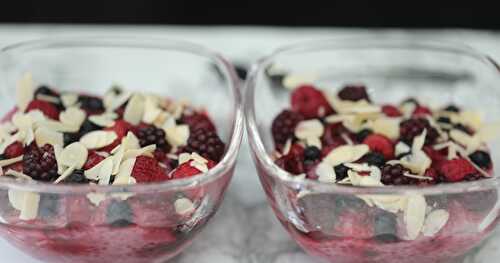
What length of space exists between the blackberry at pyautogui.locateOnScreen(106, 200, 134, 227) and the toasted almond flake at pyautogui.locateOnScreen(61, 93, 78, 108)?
1.37ft

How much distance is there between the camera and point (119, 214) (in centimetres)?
106

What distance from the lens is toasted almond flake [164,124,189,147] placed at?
4.29 ft

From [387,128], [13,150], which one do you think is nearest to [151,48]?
[13,150]

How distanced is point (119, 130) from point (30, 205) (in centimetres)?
27

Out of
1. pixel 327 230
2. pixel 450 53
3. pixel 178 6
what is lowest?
pixel 178 6

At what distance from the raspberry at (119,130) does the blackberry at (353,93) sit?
44 centimetres

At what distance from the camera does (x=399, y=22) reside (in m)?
2.92

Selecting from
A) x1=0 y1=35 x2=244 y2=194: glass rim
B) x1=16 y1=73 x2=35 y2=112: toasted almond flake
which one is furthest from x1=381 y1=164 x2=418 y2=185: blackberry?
x1=16 y1=73 x2=35 y2=112: toasted almond flake

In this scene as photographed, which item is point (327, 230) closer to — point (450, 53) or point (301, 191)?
point (301, 191)

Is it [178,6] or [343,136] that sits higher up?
[343,136]

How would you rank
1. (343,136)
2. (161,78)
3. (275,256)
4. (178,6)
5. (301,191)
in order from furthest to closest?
(178,6), (161,78), (343,136), (275,256), (301,191)

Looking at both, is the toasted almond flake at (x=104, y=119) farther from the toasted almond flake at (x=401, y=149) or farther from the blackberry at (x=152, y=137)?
the toasted almond flake at (x=401, y=149)

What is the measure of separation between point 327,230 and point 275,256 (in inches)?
6.9

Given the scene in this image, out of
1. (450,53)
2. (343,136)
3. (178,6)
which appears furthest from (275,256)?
(178,6)
